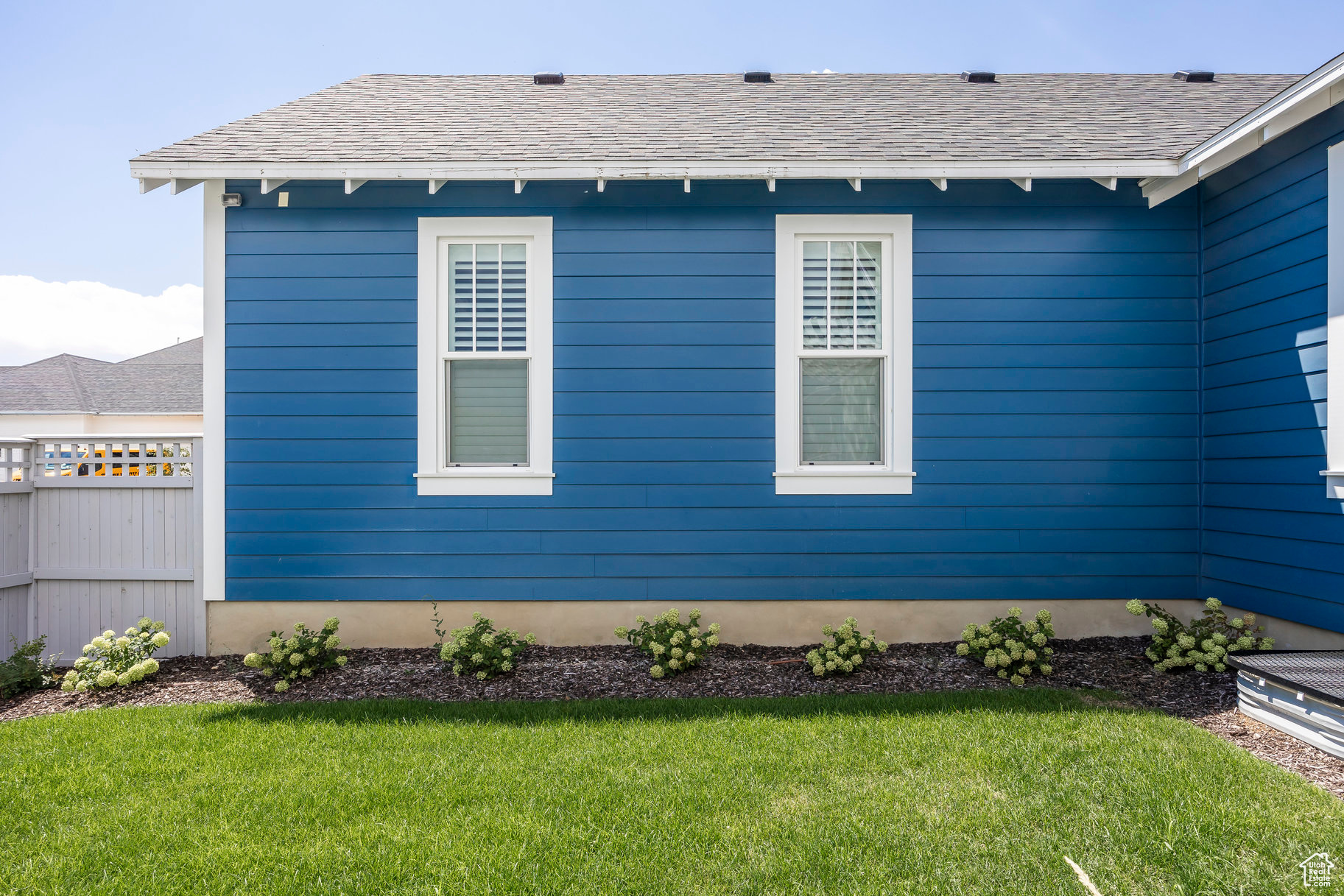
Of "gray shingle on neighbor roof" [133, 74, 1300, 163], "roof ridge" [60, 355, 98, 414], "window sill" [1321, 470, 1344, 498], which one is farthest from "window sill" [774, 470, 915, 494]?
"roof ridge" [60, 355, 98, 414]

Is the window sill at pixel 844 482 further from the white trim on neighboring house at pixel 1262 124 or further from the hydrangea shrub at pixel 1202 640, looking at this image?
the white trim on neighboring house at pixel 1262 124

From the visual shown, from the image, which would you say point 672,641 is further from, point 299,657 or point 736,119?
point 736,119

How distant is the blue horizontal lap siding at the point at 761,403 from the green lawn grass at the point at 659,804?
149 centimetres

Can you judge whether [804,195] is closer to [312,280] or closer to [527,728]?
[312,280]

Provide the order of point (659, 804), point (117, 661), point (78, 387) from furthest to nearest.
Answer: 1. point (78, 387)
2. point (117, 661)
3. point (659, 804)

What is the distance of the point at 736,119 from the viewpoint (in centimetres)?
598

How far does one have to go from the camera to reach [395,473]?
5309 mm

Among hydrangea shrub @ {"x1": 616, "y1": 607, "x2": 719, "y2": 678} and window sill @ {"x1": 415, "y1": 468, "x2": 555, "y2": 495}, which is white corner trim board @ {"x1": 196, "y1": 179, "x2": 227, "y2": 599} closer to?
window sill @ {"x1": 415, "y1": 468, "x2": 555, "y2": 495}

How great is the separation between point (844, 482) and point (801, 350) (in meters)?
1.04

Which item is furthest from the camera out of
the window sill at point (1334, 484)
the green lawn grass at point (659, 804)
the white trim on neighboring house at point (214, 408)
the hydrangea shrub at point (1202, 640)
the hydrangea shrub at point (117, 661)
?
the white trim on neighboring house at point (214, 408)

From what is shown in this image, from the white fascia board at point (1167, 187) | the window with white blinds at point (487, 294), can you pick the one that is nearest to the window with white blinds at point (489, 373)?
the window with white blinds at point (487, 294)

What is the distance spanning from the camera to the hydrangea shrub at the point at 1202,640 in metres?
4.48

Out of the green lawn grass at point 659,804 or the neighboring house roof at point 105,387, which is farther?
the neighboring house roof at point 105,387

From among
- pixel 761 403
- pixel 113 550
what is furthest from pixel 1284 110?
pixel 113 550
